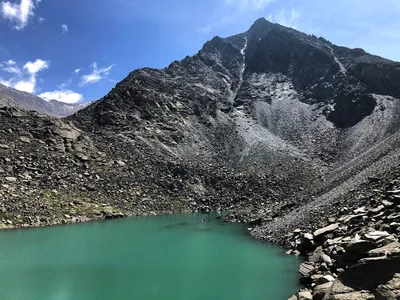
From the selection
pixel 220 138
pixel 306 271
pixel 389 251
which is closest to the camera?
pixel 389 251

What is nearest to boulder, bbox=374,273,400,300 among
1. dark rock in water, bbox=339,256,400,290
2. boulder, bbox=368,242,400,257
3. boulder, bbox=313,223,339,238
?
dark rock in water, bbox=339,256,400,290

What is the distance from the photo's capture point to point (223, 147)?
110625 mm

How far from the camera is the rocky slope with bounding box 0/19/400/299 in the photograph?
197 ft

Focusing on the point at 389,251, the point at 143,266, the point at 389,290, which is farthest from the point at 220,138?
the point at 389,290

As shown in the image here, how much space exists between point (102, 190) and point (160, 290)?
2269 inches

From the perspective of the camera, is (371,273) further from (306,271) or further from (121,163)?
(121,163)

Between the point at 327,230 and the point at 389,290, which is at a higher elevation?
the point at 327,230

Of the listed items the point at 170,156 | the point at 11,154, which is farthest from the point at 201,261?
the point at 170,156

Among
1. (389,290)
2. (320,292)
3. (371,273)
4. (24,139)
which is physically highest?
(24,139)

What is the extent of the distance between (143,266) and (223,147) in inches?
3113

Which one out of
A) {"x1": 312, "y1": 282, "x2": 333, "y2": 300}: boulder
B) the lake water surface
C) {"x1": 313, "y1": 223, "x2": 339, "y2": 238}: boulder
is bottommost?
the lake water surface

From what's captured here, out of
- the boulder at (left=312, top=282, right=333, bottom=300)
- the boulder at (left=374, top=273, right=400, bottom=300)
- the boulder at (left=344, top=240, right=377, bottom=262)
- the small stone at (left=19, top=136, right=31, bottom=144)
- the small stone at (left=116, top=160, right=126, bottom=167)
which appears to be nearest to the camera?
the boulder at (left=374, top=273, right=400, bottom=300)

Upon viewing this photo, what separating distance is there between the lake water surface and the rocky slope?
6.24 metres

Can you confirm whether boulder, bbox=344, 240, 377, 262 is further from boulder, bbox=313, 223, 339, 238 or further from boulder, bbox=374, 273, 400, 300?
boulder, bbox=313, 223, 339, 238
